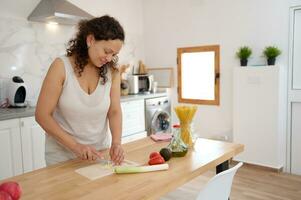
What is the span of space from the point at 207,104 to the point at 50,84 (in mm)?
2971

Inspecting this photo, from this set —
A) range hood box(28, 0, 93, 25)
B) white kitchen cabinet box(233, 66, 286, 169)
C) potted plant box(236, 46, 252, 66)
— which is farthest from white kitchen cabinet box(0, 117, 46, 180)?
potted plant box(236, 46, 252, 66)

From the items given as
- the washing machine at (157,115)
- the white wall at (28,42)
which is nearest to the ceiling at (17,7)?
the white wall at (28,42)

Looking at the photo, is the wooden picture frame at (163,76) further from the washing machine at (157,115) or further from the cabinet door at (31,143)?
the cabinet door at (31,143)

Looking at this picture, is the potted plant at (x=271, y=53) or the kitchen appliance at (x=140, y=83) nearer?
the potted plant at (x=271, y=53)

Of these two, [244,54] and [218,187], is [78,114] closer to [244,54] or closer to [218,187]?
[218,187]

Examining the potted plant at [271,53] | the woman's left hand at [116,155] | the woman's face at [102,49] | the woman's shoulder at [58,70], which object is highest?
the potted plant at [271,53]

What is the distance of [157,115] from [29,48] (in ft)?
6.24

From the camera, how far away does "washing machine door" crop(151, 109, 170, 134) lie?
14.0 ft

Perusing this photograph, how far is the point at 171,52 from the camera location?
14.6ft

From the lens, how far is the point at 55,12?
121 inches

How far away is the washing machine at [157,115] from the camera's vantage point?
4191 mm

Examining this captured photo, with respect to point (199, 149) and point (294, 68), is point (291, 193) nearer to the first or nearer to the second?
point (294, 68)

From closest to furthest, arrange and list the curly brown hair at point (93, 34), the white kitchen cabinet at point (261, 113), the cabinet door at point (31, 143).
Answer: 1. the curly brown hair at point (93, 34)
2. the cabinet door at point (31, 143)
3. the white kitchen cabinet at point (261, 113)

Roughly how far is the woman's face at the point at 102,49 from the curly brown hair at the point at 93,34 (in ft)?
0.07
